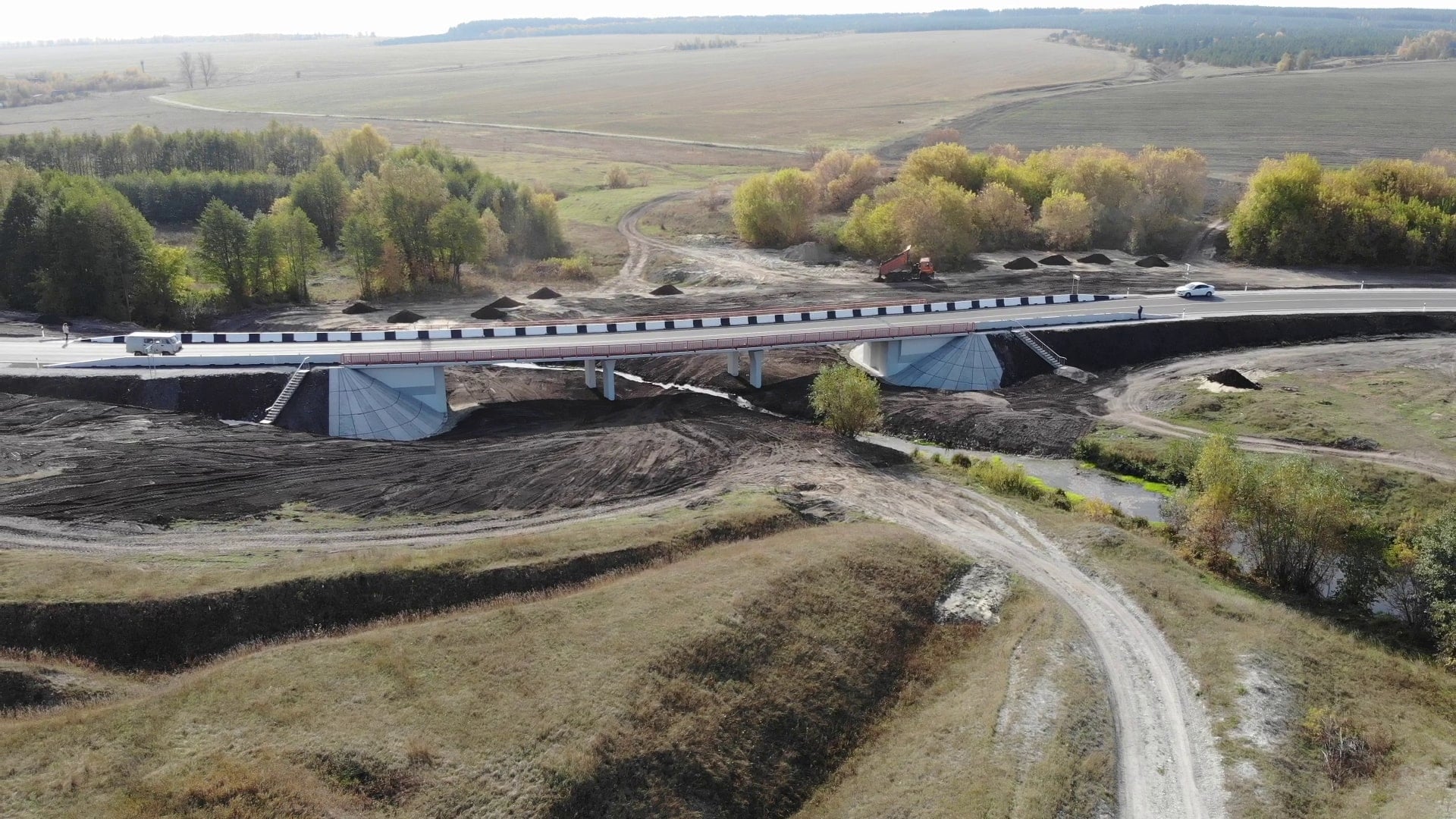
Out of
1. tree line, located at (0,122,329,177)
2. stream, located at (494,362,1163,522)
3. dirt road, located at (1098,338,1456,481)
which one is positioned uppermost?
tree line, located at (0,122,329,177)

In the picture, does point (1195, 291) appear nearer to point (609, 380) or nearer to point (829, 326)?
point (829, 326)

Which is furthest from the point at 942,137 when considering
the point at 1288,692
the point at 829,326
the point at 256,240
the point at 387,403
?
the point at 1288,692

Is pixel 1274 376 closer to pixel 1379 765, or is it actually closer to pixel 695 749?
pixel 1379 765

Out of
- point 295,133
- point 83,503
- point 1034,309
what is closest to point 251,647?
point 83,503

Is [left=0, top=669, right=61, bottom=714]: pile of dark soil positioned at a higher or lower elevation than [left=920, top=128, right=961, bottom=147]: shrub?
lower

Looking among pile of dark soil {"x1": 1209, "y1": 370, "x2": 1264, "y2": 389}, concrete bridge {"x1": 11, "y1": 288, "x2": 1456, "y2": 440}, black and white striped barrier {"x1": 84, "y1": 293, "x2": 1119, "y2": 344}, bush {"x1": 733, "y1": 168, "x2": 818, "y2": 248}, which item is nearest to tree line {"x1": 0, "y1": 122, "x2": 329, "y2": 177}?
bush {"x1": 733, "y1": 168, "x2": 818, "y2": 248}

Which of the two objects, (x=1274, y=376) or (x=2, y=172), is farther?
(x=2, y=172)

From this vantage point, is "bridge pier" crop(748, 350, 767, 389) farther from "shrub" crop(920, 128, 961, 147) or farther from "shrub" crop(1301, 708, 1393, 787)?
"shrub" crop(920, 128, 961, 147)
